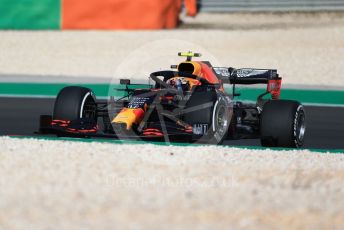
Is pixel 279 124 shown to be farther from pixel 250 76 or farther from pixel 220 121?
pixel 250 76

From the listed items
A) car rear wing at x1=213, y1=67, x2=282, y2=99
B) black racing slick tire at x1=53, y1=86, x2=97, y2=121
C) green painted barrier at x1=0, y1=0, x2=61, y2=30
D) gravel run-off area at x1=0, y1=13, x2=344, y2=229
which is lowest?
gravel run-off area at x1=0, y1=13, x2=344, y2=229

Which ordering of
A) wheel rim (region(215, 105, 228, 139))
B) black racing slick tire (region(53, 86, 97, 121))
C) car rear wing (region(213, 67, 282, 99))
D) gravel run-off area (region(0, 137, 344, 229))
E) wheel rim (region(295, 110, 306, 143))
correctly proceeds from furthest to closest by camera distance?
car rear wing (region(213, 67, 282, 99))
wheel rim (region(295, 110, 306, 143))
black racing slick tire (region(53, 86, 97, 121))
wheel rim (region(215, 105, 228, 139))
gravel run-off area (region(0, 137, 344, 229))

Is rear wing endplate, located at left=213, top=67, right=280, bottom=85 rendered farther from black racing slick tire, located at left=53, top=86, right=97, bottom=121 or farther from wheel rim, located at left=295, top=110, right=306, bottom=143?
black racing slick tire, located at left=53, top=86, right=97, bottom=121

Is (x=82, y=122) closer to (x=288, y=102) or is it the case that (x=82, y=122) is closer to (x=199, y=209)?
(x=288, y=102)

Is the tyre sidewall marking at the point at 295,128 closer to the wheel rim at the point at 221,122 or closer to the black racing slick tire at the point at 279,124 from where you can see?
the black racing slick tire at the point at 279,124

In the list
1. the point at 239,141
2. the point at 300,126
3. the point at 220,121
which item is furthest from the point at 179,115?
the point at 239,141

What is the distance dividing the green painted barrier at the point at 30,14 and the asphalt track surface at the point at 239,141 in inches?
352

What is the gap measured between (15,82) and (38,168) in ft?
42.9

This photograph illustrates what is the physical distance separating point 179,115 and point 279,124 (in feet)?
4.21

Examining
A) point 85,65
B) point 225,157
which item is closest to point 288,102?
point 225,157

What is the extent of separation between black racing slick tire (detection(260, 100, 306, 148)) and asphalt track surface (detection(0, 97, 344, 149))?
96 cm

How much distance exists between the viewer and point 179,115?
39.0ft

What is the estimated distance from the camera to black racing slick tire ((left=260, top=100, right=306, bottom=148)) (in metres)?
11.9

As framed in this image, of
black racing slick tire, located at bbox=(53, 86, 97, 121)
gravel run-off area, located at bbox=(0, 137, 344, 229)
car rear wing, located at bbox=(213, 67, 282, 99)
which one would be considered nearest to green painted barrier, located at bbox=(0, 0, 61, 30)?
car rear wing, located at bbox=(213, 67, 282, 99)
